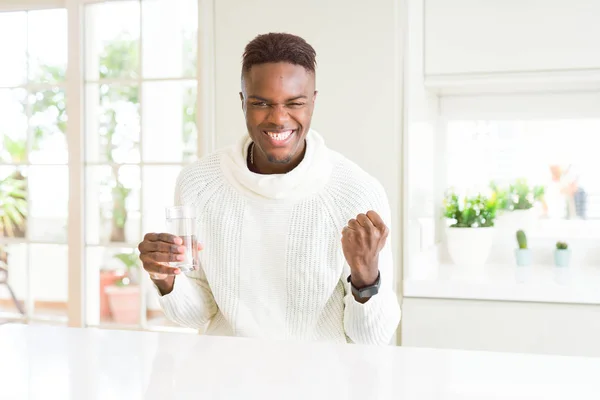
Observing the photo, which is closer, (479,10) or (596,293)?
(596,293)

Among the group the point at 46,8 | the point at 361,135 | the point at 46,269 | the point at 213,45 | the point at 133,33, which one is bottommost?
the point at 46,269

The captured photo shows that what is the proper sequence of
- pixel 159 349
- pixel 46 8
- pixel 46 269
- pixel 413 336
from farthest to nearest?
1. pixel 46 269
2. pixel 46 8
3. pixel 413 336
4. pixel 159 349

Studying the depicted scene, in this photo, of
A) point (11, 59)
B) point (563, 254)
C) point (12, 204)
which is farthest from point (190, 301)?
point (12, 204)

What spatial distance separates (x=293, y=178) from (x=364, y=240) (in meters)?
0.30

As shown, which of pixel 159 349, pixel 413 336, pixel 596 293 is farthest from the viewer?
pixel 413 336

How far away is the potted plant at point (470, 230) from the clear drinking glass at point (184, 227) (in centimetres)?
158

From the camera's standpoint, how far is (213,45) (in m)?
2.62

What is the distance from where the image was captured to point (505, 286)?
7.36 feet

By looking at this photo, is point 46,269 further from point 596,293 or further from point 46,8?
point 596,293

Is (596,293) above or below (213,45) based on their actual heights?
below

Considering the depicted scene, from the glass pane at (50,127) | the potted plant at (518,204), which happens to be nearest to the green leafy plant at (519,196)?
the potted plant at (518,204)

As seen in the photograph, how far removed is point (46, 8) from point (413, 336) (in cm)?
211

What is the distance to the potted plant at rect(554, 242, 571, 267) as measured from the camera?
2.74m

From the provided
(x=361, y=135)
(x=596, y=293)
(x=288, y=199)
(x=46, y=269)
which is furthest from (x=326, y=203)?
(x=46, y=269)
